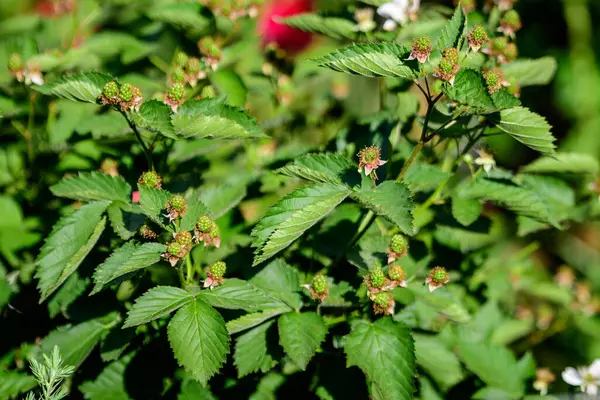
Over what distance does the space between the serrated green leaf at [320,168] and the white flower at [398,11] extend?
1.76 feet

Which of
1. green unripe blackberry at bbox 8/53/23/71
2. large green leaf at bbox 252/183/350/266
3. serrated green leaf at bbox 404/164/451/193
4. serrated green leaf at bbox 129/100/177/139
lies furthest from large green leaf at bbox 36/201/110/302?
serrated green leaf at bbox 404/164/451/193

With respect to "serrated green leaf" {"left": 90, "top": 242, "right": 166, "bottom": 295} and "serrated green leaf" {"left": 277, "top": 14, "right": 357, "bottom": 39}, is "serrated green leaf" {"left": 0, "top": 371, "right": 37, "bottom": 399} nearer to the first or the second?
"serrated green leaf" {"left": 90, "top": 242, "right": 166, "bottom": 295}

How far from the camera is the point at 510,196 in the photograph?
145 centimetres

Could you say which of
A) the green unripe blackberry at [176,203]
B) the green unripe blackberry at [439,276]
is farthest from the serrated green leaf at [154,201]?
the green unripe blackberry at [439,276]

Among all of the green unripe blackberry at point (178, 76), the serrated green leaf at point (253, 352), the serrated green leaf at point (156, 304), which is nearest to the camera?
the serrated green leaf at point (156, 304)

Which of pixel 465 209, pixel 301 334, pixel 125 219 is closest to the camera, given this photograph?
pixel 301 334

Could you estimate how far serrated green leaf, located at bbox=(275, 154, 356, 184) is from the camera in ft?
4.04

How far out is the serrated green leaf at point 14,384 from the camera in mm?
1407

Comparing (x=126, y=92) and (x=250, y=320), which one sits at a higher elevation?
(x=126, y=92)

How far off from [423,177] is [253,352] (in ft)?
1.83

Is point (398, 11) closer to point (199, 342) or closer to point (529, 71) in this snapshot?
point (529, 71)

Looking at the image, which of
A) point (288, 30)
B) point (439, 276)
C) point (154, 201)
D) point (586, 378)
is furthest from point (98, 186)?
point (288, 30)

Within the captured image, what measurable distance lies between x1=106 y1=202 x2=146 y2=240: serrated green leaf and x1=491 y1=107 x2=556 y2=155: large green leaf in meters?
0.78

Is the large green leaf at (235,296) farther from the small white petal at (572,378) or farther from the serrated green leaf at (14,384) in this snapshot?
the small white petal at (572,378)
